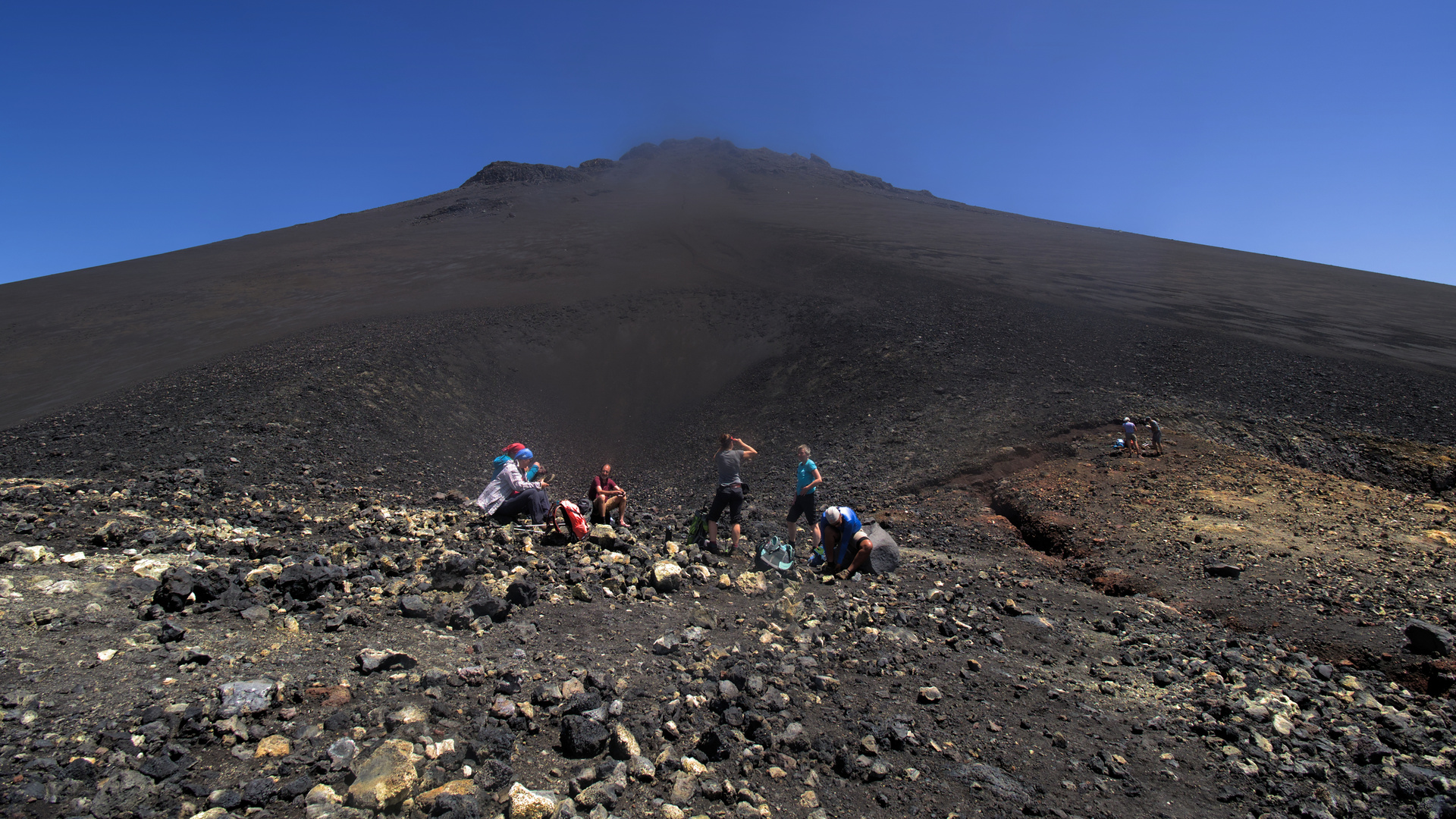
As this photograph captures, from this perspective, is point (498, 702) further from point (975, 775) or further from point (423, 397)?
point (423, 397)

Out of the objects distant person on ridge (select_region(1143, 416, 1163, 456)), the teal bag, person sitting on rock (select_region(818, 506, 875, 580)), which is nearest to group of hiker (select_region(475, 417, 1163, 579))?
person sitting on rock (select_region(818, 506, 875, 580))

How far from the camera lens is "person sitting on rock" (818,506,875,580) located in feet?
20.9

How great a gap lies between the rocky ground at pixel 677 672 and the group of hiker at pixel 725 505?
357 millimetres

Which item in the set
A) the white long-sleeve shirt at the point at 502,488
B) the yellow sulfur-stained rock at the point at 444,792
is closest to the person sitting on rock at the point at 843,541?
the white long-sleeve shirt at the point at 502,488

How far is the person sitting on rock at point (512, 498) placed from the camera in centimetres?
699

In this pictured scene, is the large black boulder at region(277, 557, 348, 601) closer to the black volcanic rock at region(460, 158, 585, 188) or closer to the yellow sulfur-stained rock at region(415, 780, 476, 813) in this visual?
the yellow sulfur-stained rock at region(415, 780, 476, 813)

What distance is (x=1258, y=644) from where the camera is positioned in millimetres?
4891

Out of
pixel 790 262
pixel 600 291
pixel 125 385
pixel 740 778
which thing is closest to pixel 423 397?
pixel 125 385

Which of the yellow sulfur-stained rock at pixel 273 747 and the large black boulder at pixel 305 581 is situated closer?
the yellow sulfur-stained rock at pixel 273 747

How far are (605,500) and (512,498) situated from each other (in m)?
1.08

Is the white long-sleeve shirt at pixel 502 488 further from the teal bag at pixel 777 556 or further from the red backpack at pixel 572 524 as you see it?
the teal bag at pixel 777 556

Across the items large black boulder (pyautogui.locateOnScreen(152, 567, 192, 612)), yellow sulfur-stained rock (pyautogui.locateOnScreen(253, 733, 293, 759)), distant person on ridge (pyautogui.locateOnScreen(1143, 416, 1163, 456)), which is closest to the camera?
yellow sulfur-stained rock (pyautogui.locateOnScreen(253, 733, 293, 759))

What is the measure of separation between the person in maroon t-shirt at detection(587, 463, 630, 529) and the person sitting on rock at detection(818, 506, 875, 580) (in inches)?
97.7

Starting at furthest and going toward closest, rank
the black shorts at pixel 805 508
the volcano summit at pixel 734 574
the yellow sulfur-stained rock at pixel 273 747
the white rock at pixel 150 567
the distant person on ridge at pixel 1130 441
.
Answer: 1. the distant person on ridge at pixel 1130 441
2. the black shorts at pixel 805 508
3. the white rock at pixel 150 567
4. the volcano summit at pixel 734 574
5. the yellow sulfur-stained rock at pixel 273 747
